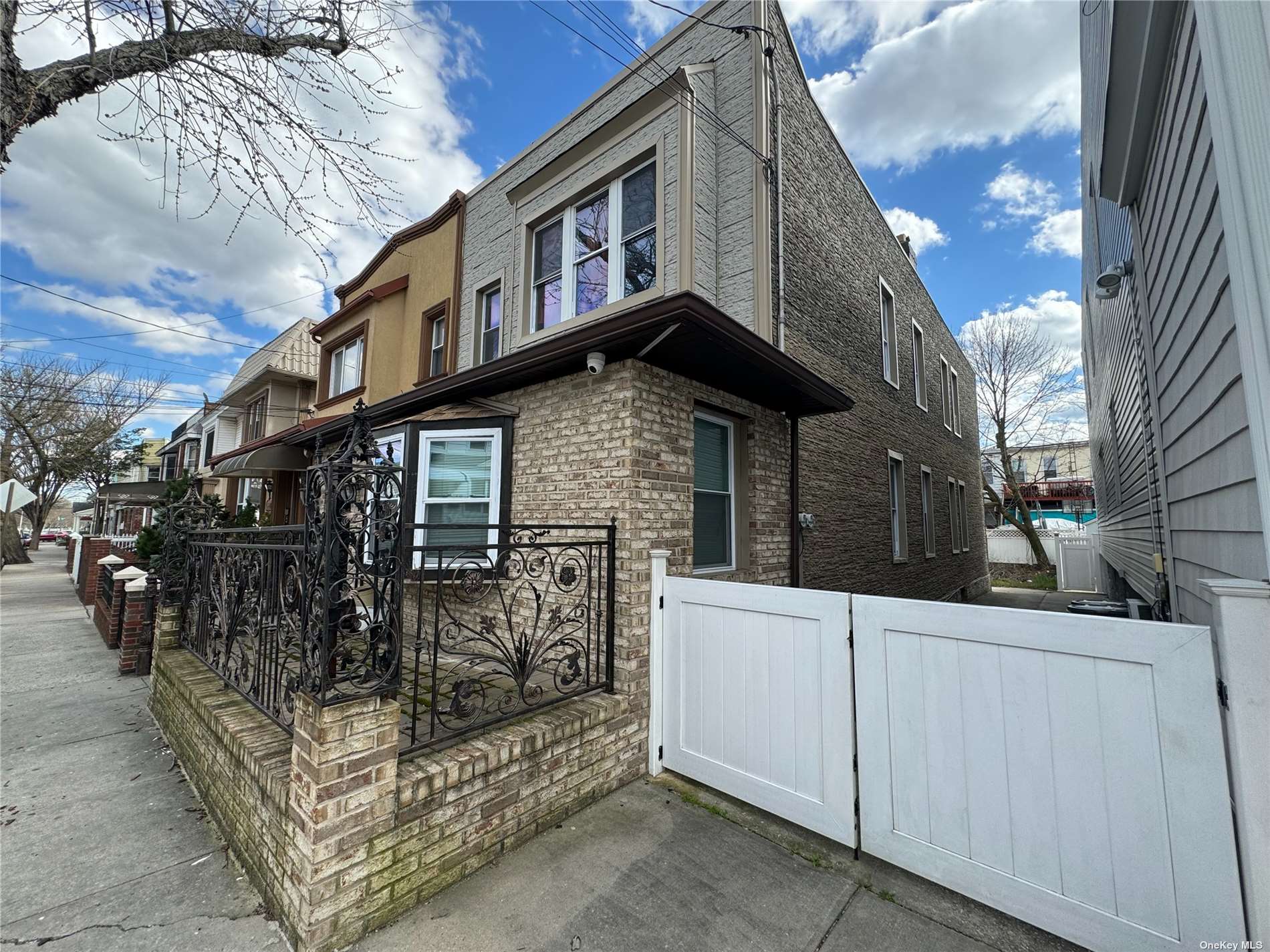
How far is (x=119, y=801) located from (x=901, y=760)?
4567mm

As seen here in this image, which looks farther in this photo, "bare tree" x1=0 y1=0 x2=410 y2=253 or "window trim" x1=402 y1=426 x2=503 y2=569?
"window trim" x1=402 y1=426 x2=503 y2=569

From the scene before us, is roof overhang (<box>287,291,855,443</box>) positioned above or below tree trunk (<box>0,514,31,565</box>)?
above

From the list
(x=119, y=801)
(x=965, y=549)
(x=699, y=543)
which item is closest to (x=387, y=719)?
(x=119, y=801)

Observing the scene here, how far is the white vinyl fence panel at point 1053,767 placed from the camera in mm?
1763

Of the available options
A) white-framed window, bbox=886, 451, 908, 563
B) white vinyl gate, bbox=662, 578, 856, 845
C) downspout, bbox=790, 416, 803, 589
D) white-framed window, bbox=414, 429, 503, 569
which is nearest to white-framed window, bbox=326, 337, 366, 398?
white-framed window, bbox=414, 429, 503, 569

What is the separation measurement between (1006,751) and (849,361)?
6361 millimetres

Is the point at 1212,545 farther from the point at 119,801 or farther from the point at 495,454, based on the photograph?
the point at 119,801

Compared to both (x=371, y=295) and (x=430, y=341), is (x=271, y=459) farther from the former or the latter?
(x=371, y=295)

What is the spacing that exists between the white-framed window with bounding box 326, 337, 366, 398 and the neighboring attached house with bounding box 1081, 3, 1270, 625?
10.9m

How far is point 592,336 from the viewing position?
3365 millimetres

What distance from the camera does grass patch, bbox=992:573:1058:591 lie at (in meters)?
16.0

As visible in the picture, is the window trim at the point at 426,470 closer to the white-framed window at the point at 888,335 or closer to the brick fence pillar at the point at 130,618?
the brick fence pillar at the point at 130,618

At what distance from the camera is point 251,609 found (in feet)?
10.6

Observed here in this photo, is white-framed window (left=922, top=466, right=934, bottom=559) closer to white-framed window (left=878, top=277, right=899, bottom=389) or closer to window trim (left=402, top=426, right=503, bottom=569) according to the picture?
white-framed window (left=878, top=277, right=899, bottom=389)
